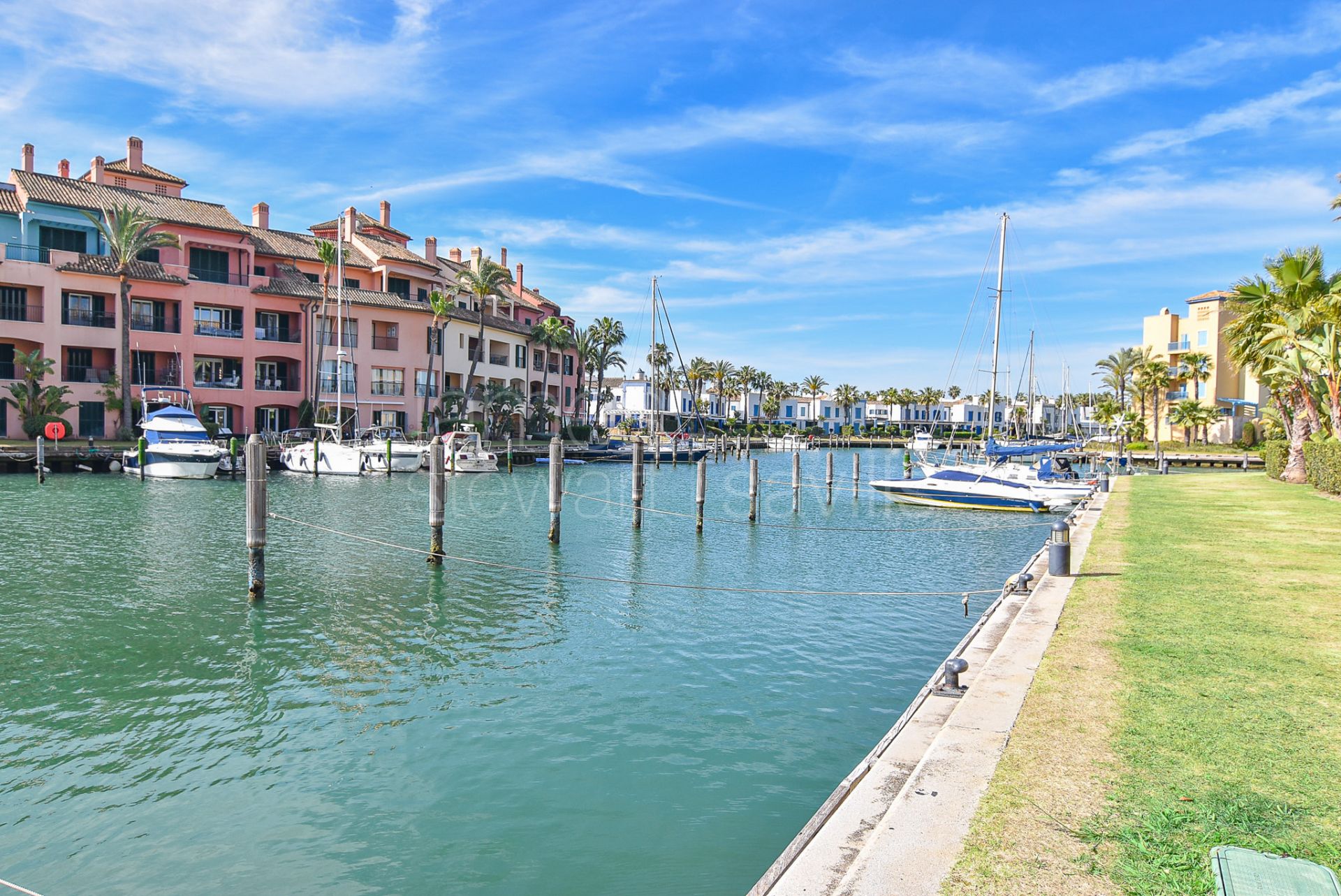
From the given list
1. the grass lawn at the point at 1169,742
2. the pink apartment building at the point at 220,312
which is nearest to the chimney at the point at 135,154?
the pink apartment building at the point at 220,312

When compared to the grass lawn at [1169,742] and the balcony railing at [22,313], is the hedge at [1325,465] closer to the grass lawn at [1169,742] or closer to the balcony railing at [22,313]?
A: the grass lawn at [1169,742]

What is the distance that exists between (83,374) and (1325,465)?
62.2 m

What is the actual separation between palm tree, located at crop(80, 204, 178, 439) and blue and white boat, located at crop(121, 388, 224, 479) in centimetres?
834

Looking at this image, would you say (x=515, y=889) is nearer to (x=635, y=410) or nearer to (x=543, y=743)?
(x=543, y=743)

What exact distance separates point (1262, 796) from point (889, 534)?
2325 centimetres

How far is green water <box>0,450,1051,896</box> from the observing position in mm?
7441

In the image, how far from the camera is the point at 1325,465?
3050 centimetres

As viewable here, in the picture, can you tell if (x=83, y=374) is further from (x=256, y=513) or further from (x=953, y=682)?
(x=953, y=682)

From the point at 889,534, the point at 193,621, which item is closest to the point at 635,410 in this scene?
the point at 889,534

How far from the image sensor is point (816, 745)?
9.80 m

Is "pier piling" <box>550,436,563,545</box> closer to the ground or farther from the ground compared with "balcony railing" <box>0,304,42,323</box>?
closer to the ground

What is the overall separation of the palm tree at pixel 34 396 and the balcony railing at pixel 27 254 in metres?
5.91

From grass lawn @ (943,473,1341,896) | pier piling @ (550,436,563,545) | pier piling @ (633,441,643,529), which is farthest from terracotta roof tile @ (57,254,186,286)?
grass lawn @ (943,473,1341,896)

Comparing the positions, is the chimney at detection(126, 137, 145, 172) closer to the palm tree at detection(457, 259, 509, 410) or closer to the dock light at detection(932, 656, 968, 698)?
the palm tree at detection(457, 259, 509, 410)
